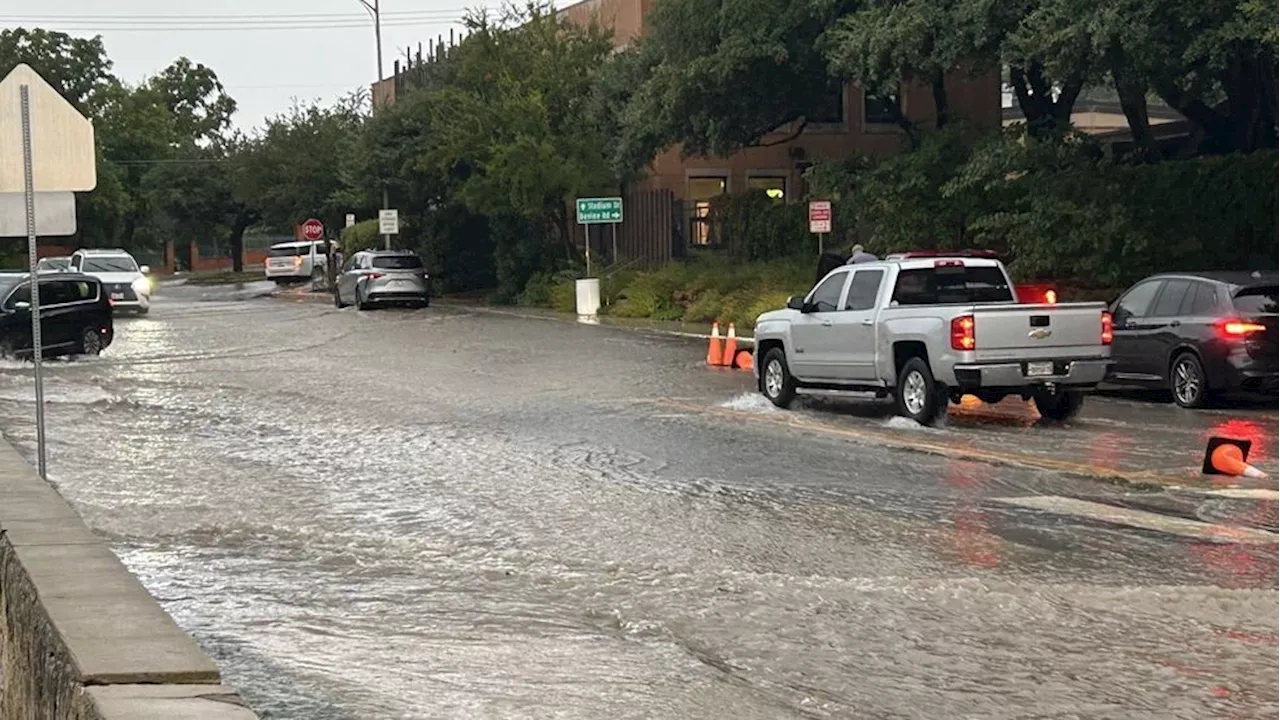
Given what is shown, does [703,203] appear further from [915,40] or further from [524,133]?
[915,40]

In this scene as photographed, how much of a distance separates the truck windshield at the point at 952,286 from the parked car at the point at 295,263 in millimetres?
52348

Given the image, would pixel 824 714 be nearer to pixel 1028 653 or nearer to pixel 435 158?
pixel 1028 653

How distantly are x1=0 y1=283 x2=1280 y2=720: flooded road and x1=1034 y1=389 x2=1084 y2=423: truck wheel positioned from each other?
60cm

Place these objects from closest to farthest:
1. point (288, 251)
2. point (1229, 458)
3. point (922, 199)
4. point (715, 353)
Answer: point (1229, 458)
point (715, 353)
point (922, 199)
point (288, 251)

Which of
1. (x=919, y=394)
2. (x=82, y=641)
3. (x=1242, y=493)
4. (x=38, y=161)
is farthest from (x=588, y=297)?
(x=82, y=641)

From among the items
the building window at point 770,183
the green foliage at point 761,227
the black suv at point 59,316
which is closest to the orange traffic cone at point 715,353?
the black suv at point 59,316

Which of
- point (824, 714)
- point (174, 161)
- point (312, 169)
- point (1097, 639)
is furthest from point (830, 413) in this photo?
point (174, 161)

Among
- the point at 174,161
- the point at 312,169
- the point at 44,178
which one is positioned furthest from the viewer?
the point at 174,161

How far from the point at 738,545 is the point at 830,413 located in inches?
321

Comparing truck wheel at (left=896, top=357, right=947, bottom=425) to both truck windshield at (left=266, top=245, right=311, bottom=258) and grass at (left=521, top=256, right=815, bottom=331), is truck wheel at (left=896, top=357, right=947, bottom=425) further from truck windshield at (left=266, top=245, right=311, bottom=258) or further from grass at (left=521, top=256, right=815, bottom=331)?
truck windshield at (left=266, top=245, right=311, bottom=258)

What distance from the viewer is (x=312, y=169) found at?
218 ft

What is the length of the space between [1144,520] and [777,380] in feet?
27.9

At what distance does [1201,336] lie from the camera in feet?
60.2

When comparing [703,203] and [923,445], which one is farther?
[703,203]
